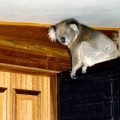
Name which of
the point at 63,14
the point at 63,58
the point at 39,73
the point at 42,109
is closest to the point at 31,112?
the point at 42,109

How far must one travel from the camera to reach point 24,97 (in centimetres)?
305

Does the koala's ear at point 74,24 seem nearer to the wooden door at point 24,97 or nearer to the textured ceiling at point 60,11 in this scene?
the textured ceiling at point 60,11

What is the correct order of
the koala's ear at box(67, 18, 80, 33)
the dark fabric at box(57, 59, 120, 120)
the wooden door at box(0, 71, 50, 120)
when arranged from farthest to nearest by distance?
the koala's ear at box(67, 18, 80, 33)
the wooden door at box(0, 71, 50, 120)
the dark fabric at box(57, 59, 120, 120)

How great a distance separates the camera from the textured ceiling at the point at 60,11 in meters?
2.63

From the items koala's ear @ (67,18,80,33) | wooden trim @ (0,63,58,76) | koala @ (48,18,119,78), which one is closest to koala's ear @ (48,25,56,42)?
koala @ (48,18,119,78)

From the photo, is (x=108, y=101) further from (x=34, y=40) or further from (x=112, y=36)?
(x=112, y=36)

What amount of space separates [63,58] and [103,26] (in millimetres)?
446

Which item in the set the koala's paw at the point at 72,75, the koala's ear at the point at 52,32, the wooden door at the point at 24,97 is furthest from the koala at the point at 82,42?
the wooden door at the point at 24,97

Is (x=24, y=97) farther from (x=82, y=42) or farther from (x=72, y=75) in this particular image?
(x=82, y=42)

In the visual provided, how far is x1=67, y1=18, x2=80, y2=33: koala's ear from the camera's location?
313cm

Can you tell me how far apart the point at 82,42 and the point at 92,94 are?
0.61 metres

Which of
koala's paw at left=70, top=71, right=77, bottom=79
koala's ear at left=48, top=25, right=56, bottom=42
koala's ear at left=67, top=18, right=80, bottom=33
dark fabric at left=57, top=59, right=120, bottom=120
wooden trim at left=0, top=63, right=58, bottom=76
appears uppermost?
koala's ear at left=67, top=18, right=80, bottom=33

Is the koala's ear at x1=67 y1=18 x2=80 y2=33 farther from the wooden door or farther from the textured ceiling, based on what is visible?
the wooden door

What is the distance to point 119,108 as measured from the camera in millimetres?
2453
